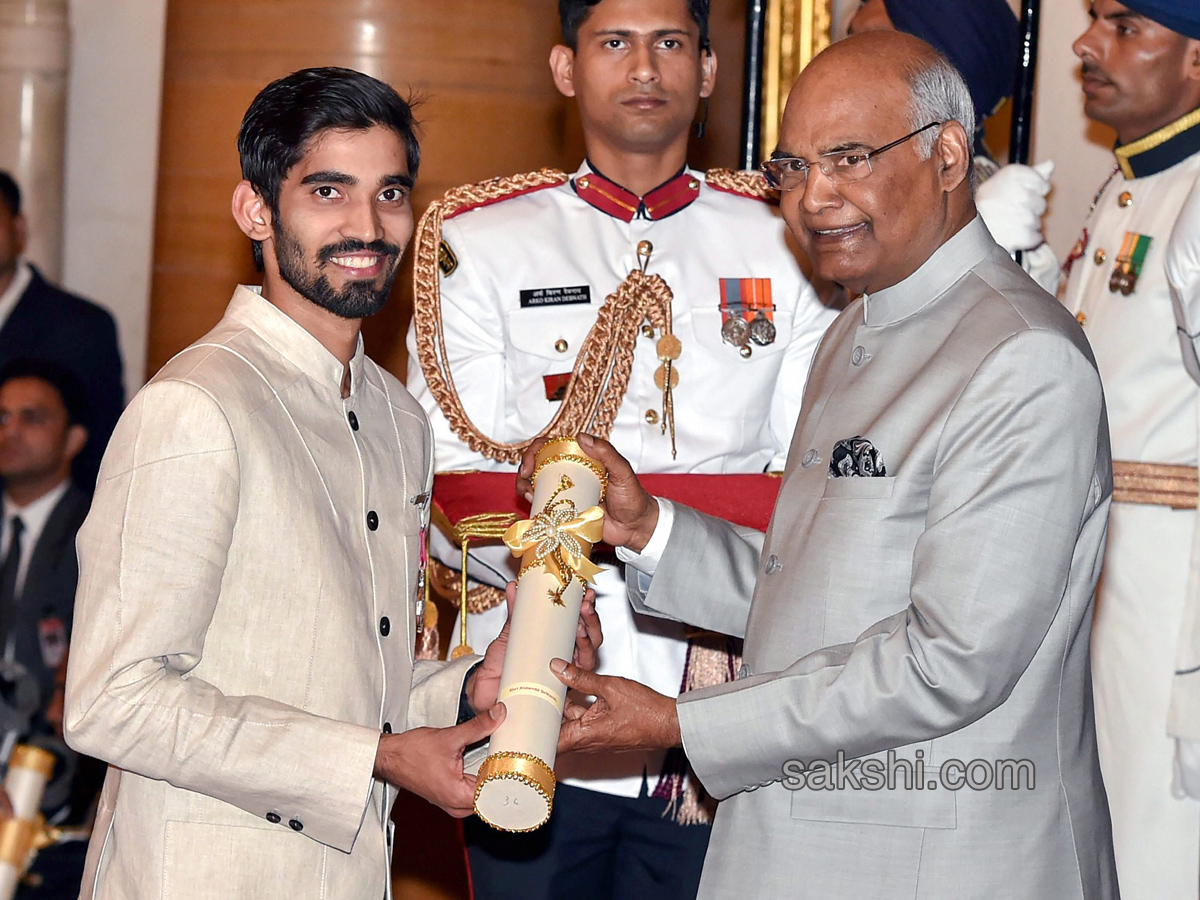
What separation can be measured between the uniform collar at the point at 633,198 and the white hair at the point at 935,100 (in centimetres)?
86

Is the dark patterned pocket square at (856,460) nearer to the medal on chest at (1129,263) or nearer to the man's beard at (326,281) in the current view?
the man's beard at (326,281)

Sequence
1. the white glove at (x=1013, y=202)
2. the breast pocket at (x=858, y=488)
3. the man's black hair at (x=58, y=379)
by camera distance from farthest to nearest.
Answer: the man's black hair at (x=58, y=379)
the white glove at (x=1013, y=202)
the breast pocket at (x=858, y=488)

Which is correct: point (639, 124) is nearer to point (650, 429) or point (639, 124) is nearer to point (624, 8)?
point (624, 8)

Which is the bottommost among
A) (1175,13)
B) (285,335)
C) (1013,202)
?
(285,335)

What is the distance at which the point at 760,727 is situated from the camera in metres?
1.84

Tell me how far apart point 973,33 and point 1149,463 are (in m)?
1.11

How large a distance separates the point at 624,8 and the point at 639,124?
0.21m

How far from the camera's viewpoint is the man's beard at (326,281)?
199 cm

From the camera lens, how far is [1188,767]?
2939 millimetres

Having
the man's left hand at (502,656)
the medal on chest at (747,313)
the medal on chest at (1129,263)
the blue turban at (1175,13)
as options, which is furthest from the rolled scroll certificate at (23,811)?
the blue turban at (1175,13)

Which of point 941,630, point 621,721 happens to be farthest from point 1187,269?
point 621,721

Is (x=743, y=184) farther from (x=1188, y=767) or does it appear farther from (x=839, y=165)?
(x=1188, y=767)

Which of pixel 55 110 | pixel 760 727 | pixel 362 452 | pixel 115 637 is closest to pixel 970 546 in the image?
pixel 760 727

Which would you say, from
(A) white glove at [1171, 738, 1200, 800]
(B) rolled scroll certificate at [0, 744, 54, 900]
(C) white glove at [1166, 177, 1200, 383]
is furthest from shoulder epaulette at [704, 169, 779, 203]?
(B) rolled scroll certificate at [0, 744, 54, 900]
